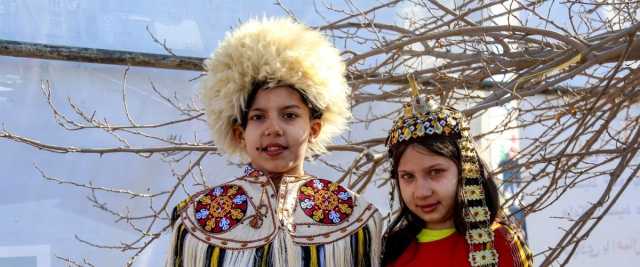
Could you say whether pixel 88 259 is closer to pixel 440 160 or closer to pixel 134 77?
pixel 134 77

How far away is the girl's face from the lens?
6.74ft

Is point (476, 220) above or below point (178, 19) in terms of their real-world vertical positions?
below

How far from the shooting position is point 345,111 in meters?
2.38

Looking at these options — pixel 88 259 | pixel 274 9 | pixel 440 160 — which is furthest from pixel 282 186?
pixel 274 9

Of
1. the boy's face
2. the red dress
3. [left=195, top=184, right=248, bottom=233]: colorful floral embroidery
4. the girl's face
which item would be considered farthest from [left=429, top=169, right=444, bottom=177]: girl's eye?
[left=195, top=184, right=248, bottom=233]: colorful floral embroidery

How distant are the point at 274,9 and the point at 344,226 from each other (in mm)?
2614

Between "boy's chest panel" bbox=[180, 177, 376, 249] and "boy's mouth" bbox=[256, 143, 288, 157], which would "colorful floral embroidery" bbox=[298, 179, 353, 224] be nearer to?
"boy's chest panel" bbox=[180, 177, 376, 249]

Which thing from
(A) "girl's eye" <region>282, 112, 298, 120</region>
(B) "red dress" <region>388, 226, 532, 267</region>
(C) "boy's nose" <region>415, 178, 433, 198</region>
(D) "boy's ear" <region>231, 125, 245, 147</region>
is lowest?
(B) "red dress" <region>388, 226, 532, 267</region>

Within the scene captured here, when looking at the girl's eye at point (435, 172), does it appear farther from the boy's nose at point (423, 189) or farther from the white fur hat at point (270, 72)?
the white fur hat at point (270, 72)

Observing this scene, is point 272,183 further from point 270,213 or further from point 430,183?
point 430,183

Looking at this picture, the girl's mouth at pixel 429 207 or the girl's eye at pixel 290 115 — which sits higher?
the girl's eye at pixel 290 115

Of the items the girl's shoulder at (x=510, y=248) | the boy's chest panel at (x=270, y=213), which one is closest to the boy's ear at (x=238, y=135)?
the boy's chest panel at (x=270, y=213)

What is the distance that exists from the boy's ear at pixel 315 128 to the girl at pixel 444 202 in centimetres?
24

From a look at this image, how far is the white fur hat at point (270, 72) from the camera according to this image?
2.19m
